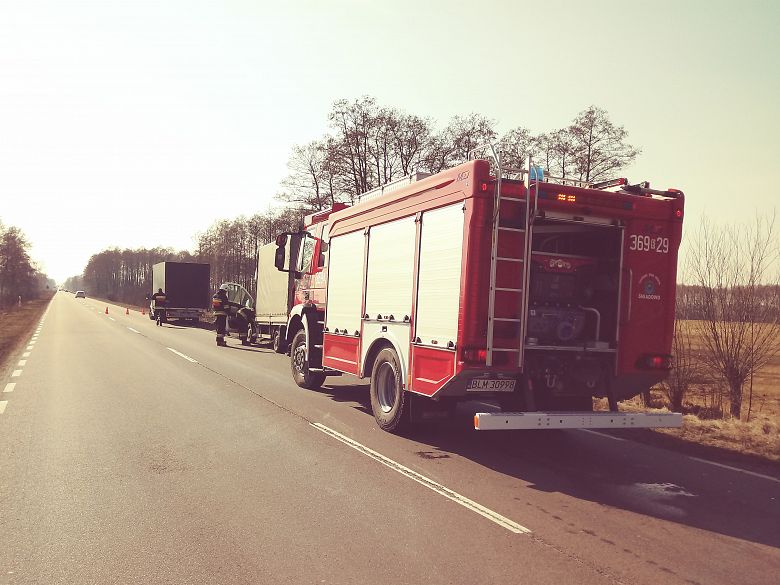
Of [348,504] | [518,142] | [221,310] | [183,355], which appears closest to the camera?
[348,504]

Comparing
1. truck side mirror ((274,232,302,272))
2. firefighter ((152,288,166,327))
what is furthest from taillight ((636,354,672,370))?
firefighter ((152,288,166,327))

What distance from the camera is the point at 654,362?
7090mm

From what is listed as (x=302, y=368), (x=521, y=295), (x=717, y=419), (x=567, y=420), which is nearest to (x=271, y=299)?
(x=302, y=368)

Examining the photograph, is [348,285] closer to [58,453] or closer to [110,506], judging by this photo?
[58,453]

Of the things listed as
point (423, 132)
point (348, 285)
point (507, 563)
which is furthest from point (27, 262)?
point (507, 563)

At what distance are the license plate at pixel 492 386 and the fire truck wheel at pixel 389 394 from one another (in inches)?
47.9

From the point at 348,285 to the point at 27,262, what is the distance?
267 ft

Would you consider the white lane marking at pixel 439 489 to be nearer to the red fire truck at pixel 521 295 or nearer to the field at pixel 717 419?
the red fire truck at pixel 521 295

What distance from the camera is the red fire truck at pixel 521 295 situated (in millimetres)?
6312

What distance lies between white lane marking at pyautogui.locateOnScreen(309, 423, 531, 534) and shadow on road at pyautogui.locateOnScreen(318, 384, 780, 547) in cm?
40

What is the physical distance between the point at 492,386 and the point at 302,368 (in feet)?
18.8

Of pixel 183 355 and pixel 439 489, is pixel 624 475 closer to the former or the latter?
pixel 439 489

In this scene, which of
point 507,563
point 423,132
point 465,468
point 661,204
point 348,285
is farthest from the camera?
point 423,132

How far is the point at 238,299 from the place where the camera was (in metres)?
25.1
